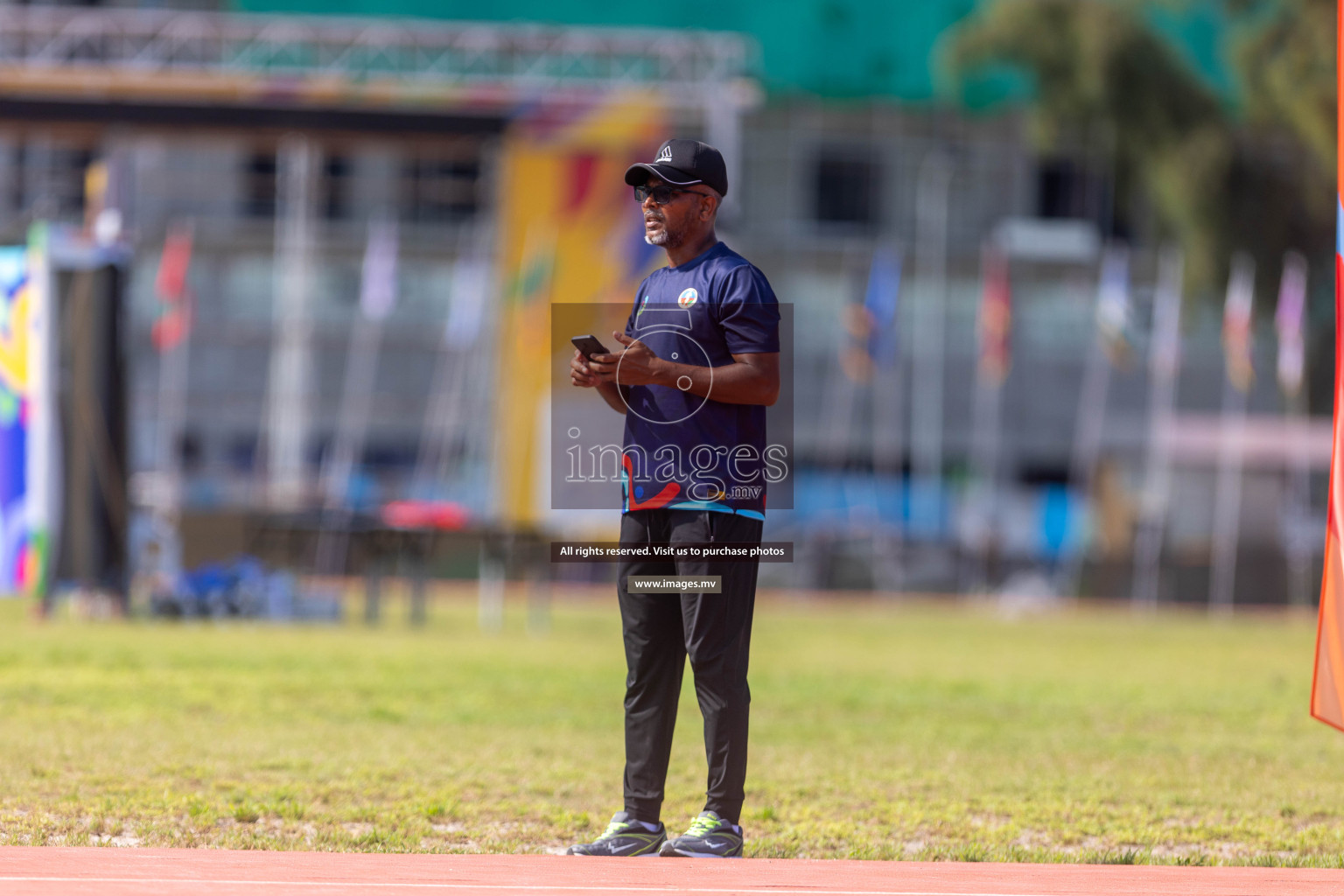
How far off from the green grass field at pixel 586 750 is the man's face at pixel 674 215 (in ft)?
6.23

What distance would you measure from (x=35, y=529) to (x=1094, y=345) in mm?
33164

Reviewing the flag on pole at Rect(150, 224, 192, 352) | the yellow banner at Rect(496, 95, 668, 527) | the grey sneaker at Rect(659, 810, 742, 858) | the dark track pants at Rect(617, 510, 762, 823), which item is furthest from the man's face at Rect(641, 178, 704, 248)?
the flag on pole at Rect(150, 224, 192, 352)

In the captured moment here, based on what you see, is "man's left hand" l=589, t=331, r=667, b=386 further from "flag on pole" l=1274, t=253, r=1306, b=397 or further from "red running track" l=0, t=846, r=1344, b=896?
"flag on pole" l=1274, t=253, r=1306, b=397

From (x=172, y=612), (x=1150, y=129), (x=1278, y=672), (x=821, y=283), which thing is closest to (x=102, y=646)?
(x=172, y=612)

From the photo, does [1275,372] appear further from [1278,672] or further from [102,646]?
[102,646]

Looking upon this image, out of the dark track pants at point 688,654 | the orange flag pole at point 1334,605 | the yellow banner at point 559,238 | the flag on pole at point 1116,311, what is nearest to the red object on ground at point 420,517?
the yellow banner at point 559,238

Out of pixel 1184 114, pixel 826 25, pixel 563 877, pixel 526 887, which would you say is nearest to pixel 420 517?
pixel 563 877

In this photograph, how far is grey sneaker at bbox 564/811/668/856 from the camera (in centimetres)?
534

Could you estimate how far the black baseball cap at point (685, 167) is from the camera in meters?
5.43

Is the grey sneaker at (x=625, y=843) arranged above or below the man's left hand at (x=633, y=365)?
below

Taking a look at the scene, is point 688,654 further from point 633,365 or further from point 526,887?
Answer: point 526,887

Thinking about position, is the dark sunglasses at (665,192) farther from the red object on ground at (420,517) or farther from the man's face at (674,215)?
the red object on ground at (420,517)

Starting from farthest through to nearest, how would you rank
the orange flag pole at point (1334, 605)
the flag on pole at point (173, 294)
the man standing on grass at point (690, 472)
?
1. the flag on pole at point (173, 294)
2. the orange flag pole at point (1334, 605)
3. the man standing on grass at point (690, 472)

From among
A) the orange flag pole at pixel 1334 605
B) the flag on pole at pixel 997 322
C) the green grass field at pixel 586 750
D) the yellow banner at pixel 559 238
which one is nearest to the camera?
the orange flag pole at pixel 1334 605
